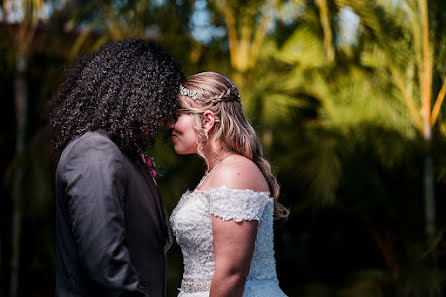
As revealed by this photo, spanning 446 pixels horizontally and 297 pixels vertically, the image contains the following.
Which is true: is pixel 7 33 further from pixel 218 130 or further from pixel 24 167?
pixel 218 130

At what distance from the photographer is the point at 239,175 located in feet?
6.40

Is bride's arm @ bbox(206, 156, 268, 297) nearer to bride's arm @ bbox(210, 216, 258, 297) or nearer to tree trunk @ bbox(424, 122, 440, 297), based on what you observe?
bride's arm @ bbox(210, 216, 258, 297)

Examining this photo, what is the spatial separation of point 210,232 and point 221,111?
46 centimetres

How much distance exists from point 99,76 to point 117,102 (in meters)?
0.11

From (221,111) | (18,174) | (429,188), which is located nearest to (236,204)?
(221,111)

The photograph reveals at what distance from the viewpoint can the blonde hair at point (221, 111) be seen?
2053mm

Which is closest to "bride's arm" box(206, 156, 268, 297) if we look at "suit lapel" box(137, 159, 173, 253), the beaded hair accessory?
"suit lapel" box(137, 159, 173, 253)

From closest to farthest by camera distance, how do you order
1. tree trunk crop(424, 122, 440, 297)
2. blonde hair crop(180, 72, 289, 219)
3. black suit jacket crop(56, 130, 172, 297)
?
black suit jacket crop(56, 130, 172, 297), blonde hair crop(180, 72, 289, 219), tree trunk crop(424, 122, 440, 297)

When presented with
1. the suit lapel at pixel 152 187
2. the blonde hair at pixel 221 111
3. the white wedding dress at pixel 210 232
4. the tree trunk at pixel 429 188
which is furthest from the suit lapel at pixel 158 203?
the tree trunk at pixel 429 188

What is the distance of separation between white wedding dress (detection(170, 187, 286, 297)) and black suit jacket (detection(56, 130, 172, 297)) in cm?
16

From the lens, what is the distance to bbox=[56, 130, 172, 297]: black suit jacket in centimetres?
158

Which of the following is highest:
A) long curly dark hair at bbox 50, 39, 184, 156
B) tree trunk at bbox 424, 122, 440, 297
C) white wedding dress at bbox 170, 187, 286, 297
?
long curly dark hair at bbox 50, 39, 184, 156

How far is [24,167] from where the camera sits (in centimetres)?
496

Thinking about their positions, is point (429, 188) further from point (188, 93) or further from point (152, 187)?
point (152, 187)
